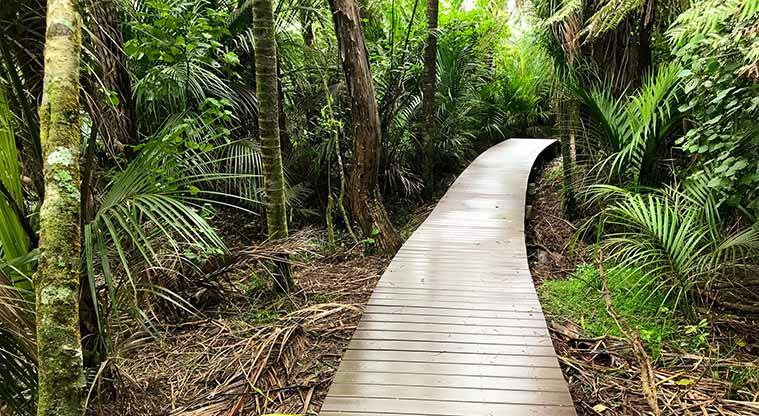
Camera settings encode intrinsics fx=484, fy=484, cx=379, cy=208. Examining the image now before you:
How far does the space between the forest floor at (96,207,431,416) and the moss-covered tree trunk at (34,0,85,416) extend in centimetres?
59

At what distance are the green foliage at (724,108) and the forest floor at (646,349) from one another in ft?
3.27

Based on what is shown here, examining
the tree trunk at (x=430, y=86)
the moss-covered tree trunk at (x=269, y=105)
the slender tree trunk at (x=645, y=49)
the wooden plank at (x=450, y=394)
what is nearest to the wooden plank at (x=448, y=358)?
the wooden plank at (x=450, y=394)

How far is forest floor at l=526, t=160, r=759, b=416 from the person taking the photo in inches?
109

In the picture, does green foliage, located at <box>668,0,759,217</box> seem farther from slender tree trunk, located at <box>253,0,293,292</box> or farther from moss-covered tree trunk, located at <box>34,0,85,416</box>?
moss-covered tree trunk, located at <box>34,0,85,416</box>

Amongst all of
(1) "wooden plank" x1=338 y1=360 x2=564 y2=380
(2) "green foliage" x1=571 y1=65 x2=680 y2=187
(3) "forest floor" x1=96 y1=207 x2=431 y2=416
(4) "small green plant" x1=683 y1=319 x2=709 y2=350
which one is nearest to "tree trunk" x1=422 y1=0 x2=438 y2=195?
(2) "green foliage" x1=571 y1=65 x2=680 y2=187

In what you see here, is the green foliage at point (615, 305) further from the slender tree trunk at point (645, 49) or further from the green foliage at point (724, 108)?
the slender tree trunk at point (645, 49)

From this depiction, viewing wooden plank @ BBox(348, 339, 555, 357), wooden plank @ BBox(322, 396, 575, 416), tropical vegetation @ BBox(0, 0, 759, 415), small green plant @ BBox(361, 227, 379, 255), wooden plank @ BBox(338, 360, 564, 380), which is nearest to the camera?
tropical vegetation @ BBox(0, 0, 759, 415)

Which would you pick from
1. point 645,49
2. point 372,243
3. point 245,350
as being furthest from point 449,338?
point 645,49

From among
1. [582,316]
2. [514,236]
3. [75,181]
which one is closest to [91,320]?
[75,181]

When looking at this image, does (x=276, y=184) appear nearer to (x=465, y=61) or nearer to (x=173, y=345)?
(x=173, y=345)

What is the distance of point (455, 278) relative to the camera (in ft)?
12.6

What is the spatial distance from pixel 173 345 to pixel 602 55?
220 inches

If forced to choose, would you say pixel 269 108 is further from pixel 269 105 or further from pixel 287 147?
pixel 287 147

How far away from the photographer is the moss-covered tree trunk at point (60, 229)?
5.02ft
